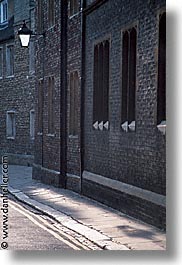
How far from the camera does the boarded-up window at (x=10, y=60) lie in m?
7.25

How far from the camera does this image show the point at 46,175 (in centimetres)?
937

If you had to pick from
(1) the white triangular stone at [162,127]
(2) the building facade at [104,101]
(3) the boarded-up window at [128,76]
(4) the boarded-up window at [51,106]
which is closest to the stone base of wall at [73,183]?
(2) the building facade at [104,101]

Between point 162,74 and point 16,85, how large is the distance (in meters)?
1.84

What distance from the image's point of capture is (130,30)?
746 cm

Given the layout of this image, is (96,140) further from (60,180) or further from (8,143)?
(8,143)

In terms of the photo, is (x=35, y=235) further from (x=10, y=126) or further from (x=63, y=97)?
(x=63, y=97)

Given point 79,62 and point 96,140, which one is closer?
point 96,140

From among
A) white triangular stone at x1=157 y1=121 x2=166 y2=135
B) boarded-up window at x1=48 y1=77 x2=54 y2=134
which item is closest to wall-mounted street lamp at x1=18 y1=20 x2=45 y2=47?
boarded-up window at x1=48 y1=77 x2=54 y2=134

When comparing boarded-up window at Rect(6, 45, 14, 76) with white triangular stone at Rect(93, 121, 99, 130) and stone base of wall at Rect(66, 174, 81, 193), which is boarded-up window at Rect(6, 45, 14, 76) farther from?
stone base of wall at Rect(66, 174, 81, 193)

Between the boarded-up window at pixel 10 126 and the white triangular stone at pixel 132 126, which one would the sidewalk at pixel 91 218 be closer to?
the boarded-up window at pixel 10 126

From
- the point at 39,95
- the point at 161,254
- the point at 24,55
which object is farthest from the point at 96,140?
the point at 161,254

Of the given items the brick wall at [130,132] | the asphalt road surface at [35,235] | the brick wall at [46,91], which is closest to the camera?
the asphalt road surface at [35,235]

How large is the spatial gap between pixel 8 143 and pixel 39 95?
80.5 inches

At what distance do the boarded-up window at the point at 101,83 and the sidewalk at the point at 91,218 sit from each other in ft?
2.77
